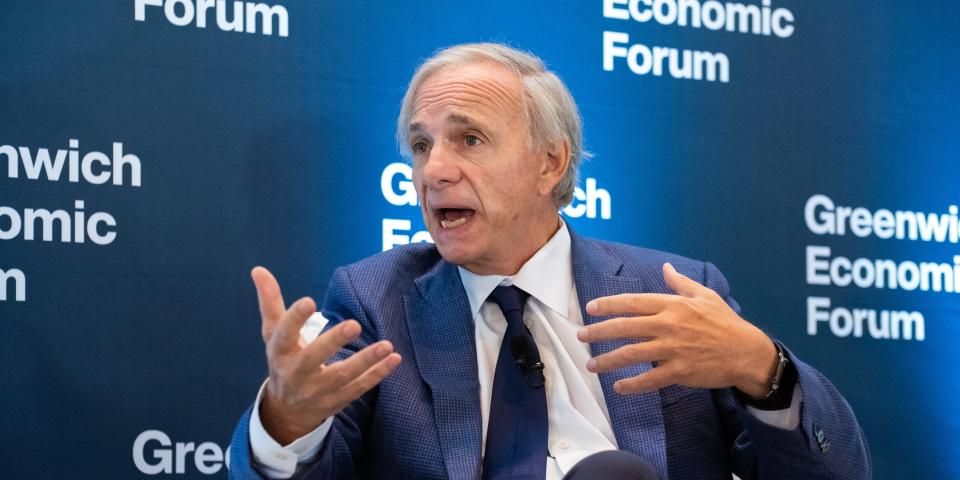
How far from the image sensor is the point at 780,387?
6.72ft

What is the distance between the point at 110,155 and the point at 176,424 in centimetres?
65

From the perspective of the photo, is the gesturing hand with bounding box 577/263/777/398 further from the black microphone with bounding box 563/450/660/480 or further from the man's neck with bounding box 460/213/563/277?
the man's neck with bounding box 460/213/563/277

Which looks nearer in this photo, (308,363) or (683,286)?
(308,363)

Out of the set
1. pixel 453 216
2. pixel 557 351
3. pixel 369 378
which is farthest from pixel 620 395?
pixel 369 378

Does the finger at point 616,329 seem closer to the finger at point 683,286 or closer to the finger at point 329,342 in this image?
the finger at point 683,286

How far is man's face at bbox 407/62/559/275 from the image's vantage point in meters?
2.32

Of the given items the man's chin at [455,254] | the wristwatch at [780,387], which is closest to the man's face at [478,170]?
the man's chin at [455,254]

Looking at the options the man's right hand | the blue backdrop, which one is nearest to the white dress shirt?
the man's right hand

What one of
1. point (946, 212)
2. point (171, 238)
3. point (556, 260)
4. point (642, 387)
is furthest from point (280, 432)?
point (946, 212)

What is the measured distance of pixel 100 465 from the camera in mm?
2605

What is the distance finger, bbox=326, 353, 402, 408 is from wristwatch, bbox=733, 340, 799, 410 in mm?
688

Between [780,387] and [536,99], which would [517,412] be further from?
[536,99]

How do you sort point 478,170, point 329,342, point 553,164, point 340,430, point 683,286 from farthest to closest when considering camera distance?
point 553,164
point 478,170
point 340,430
point 683,286
point 329,342

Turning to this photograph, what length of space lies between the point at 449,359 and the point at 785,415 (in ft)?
2.10
